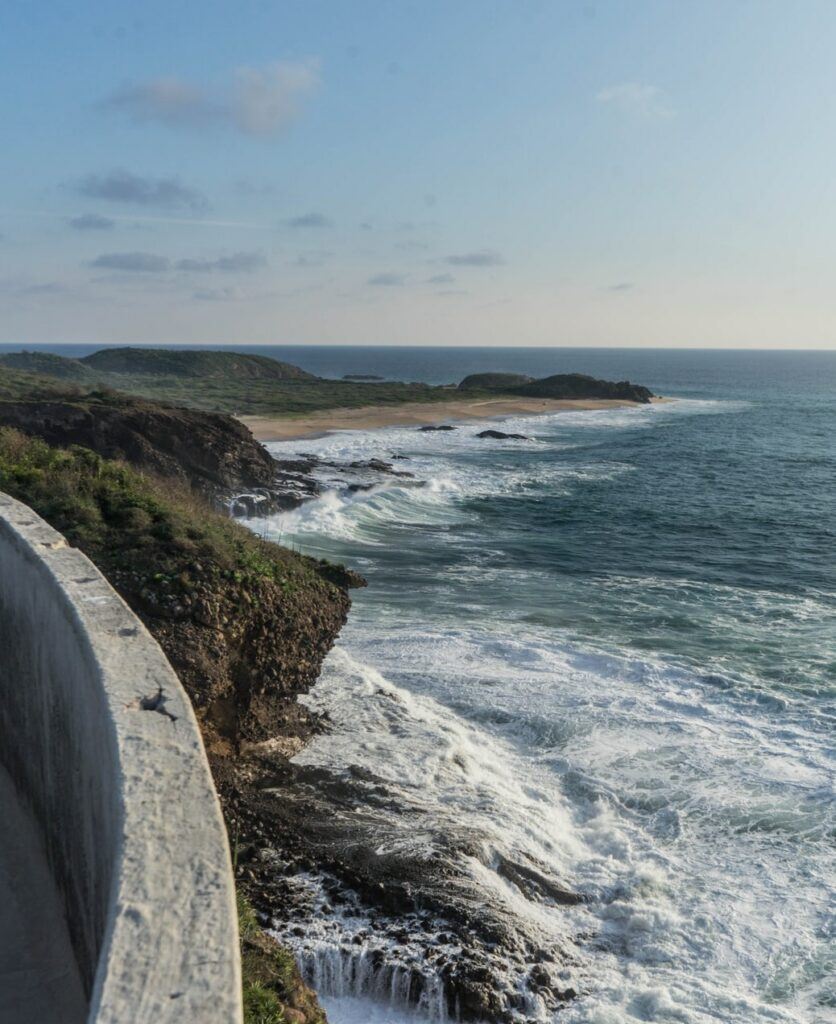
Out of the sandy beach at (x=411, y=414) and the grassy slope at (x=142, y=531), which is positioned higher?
the sandy beach at (x=411, y=414)

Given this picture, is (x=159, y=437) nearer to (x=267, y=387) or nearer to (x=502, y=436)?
(x=502, y=436)

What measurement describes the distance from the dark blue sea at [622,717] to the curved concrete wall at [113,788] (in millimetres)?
2943

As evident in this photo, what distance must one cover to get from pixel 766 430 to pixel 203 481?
43.5m

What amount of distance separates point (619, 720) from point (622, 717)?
0.13 metres

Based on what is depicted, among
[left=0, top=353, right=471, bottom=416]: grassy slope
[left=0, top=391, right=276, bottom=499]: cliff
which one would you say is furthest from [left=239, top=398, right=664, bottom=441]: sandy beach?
[left=0, top=391, right=276, bottom=499]: cliff

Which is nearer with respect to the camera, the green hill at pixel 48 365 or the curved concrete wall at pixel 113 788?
the curved concrete wall at pixel 113 788

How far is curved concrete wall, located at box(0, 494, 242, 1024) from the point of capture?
342 centimetres

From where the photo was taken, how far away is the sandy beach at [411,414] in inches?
1864

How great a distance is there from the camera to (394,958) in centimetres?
750

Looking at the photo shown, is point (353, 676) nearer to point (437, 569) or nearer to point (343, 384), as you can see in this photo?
point (437, 569)

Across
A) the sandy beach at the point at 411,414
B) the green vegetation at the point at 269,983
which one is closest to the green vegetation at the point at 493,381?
the sandy beach at the point at 411,414

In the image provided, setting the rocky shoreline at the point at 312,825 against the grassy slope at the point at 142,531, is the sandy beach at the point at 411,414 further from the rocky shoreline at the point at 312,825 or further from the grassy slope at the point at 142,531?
the rocky shoreline at the point at 312,825

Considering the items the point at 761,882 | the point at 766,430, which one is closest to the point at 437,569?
the point at 761,882

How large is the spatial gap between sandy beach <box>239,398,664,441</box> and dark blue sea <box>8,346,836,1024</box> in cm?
1832
